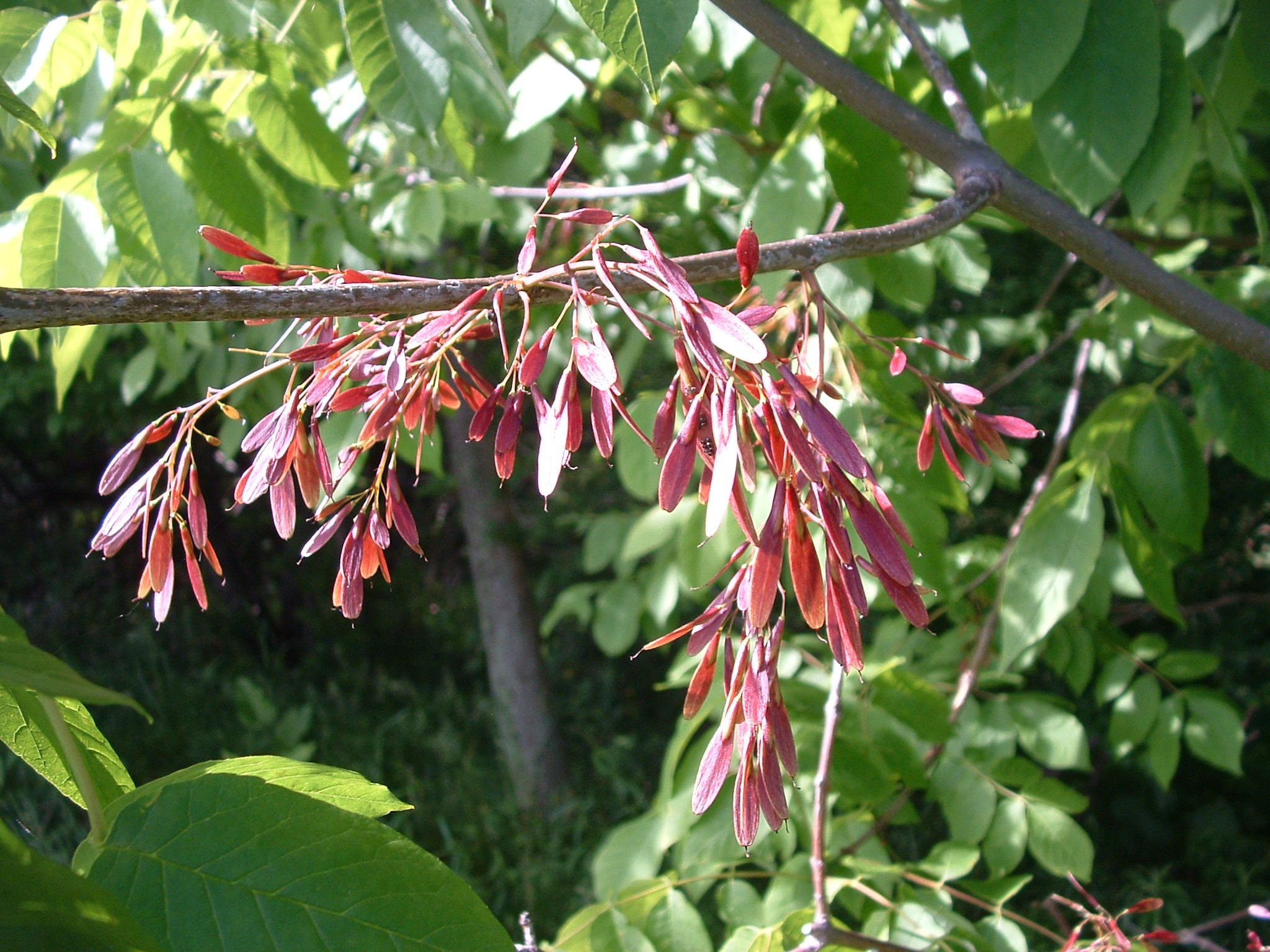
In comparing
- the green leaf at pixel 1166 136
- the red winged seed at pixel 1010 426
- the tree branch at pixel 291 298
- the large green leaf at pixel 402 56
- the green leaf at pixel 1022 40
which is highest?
the large green leaf at pixel 402 56

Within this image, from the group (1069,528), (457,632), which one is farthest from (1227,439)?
(457,632)

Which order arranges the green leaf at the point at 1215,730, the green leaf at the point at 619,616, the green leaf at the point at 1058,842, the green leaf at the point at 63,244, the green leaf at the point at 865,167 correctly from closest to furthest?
the green leaf at the point at 63,244, the green leaf at the point at 865,167, the green leaf at the point at 1058,842, the green leaf at the point at 1215,730, the green leaf at the point at 619,616

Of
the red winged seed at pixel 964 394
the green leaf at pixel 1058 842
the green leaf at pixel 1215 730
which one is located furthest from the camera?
the green leaf at pixel 1215 730

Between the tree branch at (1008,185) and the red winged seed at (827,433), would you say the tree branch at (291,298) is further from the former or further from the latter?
the tree branch at (1008,185)

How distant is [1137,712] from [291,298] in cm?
172

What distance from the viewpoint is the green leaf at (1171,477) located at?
1213 millimetres

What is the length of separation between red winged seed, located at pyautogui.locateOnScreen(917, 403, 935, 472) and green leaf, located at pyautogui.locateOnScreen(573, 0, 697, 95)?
32cm

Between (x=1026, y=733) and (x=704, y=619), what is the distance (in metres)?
1.16

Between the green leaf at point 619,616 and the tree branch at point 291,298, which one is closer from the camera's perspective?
the tree branch at point 291,298

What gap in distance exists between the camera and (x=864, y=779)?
3.95 feet

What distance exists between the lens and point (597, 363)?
19.4 inches

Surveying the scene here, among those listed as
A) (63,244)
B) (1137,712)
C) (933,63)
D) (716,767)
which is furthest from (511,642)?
(716,767)

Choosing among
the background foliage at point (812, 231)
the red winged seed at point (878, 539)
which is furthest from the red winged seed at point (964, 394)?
the red winged seed at point (878, 539)

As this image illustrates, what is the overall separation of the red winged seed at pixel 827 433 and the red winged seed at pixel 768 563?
28mm
